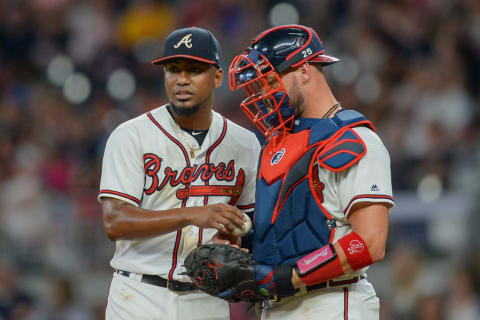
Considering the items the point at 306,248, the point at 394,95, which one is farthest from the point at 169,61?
the point at 394,95

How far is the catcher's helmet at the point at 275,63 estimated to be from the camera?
3746 mm

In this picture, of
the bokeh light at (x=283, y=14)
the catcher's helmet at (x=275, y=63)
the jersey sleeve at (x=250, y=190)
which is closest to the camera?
the catcher's helmet at (x=275, y=63)

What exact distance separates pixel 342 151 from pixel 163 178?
102 centimetres

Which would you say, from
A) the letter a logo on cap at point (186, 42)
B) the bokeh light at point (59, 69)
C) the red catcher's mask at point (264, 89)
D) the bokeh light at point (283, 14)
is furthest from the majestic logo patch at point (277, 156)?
the bokeh light at point (59, 69)

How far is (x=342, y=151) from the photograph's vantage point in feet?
11.5

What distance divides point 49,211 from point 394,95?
Answer: 13.1 ft

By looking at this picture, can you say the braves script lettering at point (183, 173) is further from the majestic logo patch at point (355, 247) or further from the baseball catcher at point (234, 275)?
the majestic logo patch at point (355, 247)

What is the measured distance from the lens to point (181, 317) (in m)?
4.05

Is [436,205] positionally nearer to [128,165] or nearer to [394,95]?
[394,95]

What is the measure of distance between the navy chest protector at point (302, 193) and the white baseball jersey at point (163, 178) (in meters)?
0.49

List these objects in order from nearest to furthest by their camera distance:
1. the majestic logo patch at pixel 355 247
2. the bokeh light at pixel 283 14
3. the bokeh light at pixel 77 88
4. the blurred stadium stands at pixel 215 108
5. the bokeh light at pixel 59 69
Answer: the majestic logo patch at pixel 355 247
the blurred stadium stands at pixel 215 108
the bokeh light at pixel 283 14
the bokeh light at pixel 77 88
the bokeh light at pixel 59 69

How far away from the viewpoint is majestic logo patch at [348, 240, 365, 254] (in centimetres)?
342

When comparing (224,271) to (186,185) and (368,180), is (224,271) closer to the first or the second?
(186,185)

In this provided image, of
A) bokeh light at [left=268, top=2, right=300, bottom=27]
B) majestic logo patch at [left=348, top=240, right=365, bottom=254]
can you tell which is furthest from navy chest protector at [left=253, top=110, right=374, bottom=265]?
bokeh light at [left=268, top=2, right=300, bottom=27]
